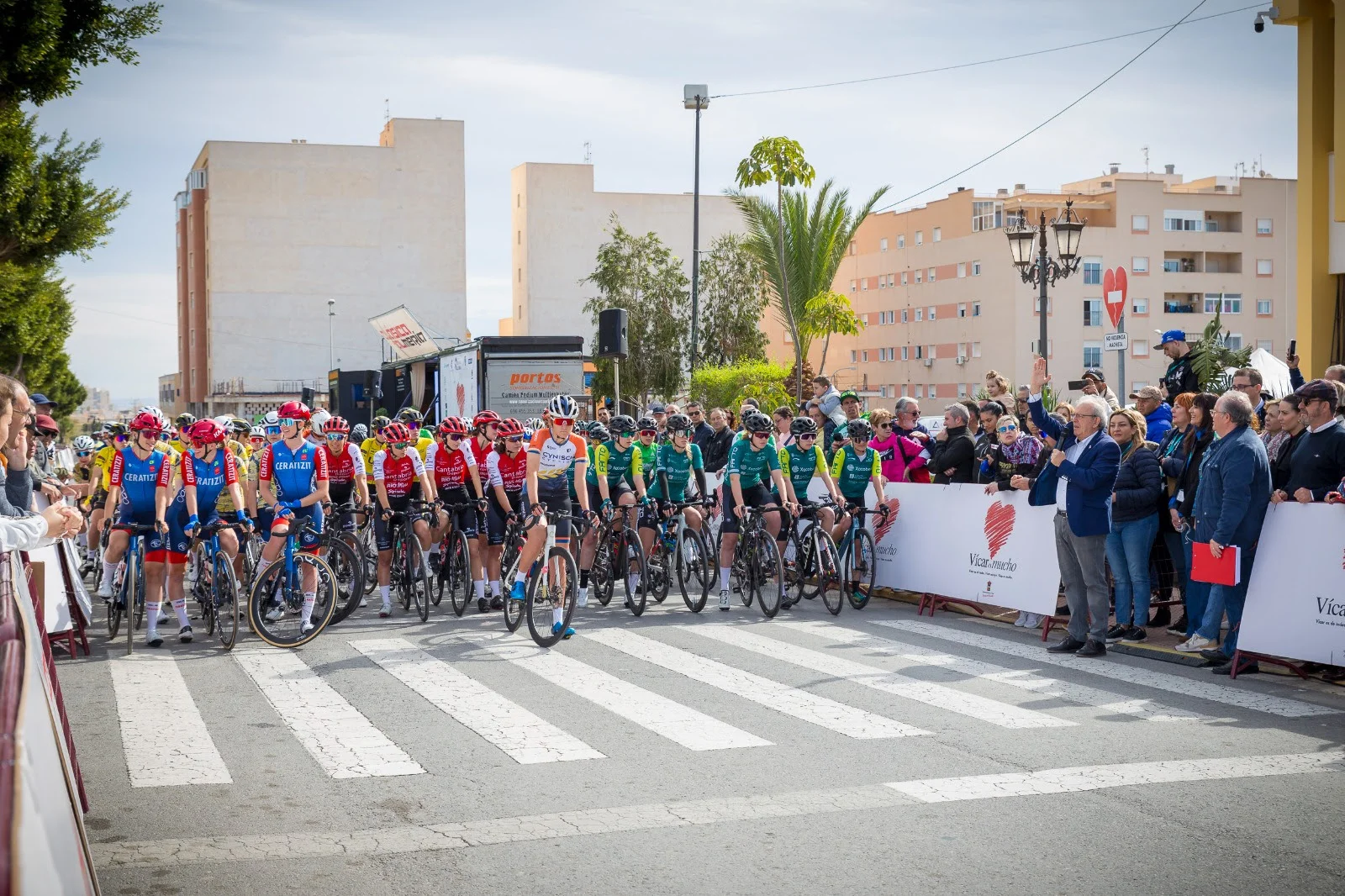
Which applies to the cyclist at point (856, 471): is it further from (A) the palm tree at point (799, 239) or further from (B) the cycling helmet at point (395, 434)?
(A) the palm tree at point (799, 239)

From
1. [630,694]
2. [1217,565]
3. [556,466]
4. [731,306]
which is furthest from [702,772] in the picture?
[731,306]

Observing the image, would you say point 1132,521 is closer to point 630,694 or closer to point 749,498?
Answer: point 749,498

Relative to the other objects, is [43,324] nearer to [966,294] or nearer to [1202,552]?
[1202,552]

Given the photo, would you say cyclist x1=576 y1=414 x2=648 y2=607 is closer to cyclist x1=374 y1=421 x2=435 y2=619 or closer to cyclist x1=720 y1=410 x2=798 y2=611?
cyclist x1=720 y1=410 x2=798 y2=611

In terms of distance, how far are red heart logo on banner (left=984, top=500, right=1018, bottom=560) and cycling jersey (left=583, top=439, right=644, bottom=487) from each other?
12.6 feet

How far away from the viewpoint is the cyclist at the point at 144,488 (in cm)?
1148

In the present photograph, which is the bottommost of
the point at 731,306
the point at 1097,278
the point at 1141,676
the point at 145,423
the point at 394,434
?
the point at 1141,676

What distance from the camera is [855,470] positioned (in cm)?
1434

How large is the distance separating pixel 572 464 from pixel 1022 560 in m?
4.47

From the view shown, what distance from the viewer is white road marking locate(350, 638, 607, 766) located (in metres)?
7.48

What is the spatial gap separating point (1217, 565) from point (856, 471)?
16.5ft

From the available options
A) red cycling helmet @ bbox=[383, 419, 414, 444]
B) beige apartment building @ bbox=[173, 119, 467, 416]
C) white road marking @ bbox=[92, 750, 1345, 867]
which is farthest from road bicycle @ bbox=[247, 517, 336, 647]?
beige apartment building @ bbox=[173, 119, 467, 416]

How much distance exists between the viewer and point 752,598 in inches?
553

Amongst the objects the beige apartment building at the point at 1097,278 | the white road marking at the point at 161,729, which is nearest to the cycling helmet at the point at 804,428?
the white road marking at the point at 161,729
